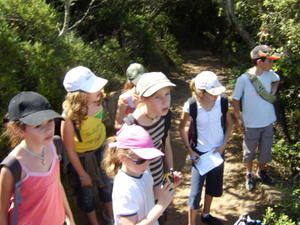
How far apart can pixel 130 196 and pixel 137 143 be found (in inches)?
12.4

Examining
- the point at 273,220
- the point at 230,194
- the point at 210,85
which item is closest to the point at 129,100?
the point at 210,85

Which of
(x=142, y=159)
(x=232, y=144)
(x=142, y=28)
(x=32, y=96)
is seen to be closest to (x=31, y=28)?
(x=32, y=96)

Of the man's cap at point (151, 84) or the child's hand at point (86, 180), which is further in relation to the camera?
the child's hand at point (86, 180)

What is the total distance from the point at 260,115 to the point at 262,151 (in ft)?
1.57

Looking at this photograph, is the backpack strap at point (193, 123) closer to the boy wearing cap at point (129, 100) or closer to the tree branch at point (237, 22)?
the boy wearing cap at point (129, 100)

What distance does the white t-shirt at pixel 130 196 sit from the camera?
9.02ft

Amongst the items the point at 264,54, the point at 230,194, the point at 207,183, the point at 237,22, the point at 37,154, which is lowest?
the point at 230,194

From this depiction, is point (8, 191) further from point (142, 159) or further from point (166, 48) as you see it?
point (166, 48)

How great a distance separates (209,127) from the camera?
4367 millimetres

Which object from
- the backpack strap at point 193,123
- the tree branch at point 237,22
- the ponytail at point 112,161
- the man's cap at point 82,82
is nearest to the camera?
the ponytail at point 112,161

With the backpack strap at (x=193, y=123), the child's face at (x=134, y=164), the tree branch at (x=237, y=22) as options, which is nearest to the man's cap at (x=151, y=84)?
the child's face at (x=134, y=164)

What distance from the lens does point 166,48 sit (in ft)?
38.9

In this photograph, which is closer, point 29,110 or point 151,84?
point 29,110

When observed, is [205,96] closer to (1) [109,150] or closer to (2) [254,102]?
(2) [254,102]
